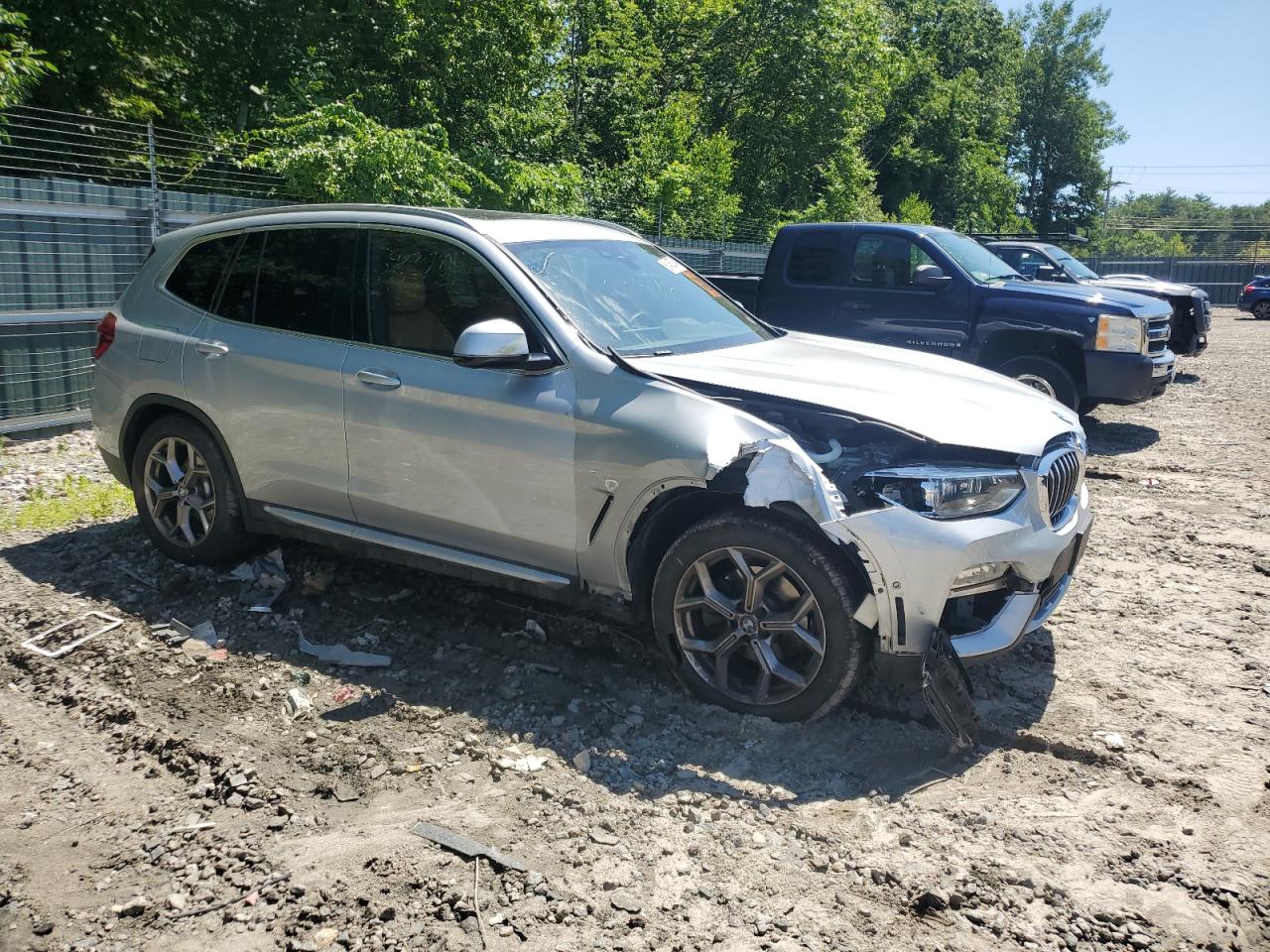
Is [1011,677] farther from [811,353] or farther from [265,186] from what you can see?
[265,186]

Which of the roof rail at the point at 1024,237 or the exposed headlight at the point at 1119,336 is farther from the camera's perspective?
the roof rail at the point at 1024,237

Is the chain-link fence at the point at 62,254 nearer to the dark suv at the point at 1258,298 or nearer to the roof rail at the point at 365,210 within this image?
the roof rail at the point at 365,210

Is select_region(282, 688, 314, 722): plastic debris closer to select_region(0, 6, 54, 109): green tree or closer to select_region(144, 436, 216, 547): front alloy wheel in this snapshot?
select_region(144, 436, 216, 547): front alloy wheel

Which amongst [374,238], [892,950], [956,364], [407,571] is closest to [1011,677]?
[956,364]

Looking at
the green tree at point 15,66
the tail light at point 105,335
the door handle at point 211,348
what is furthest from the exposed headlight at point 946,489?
the green tree at point 15,66

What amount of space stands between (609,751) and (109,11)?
17575 millimetres

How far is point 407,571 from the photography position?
5.56 m

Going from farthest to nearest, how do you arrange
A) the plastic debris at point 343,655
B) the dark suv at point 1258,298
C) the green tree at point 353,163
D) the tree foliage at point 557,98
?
the dark suv at point 1258,298 → the tree foliage at point 557,98 → the green tree at point 353,163 → the plastic debris at point 343,655

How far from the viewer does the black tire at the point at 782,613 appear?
12.1ft

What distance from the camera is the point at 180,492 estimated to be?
5.44 meters

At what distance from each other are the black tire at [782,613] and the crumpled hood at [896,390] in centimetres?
57

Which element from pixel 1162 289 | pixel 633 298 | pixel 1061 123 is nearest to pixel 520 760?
pixel 633 298

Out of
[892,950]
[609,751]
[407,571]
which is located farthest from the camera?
[407,571]

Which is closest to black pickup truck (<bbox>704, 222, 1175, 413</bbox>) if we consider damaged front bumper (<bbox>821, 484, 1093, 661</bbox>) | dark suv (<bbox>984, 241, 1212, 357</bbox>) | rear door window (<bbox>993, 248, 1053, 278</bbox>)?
dark suv (<bbox>984, 241, 1212, 357</bbox>)
